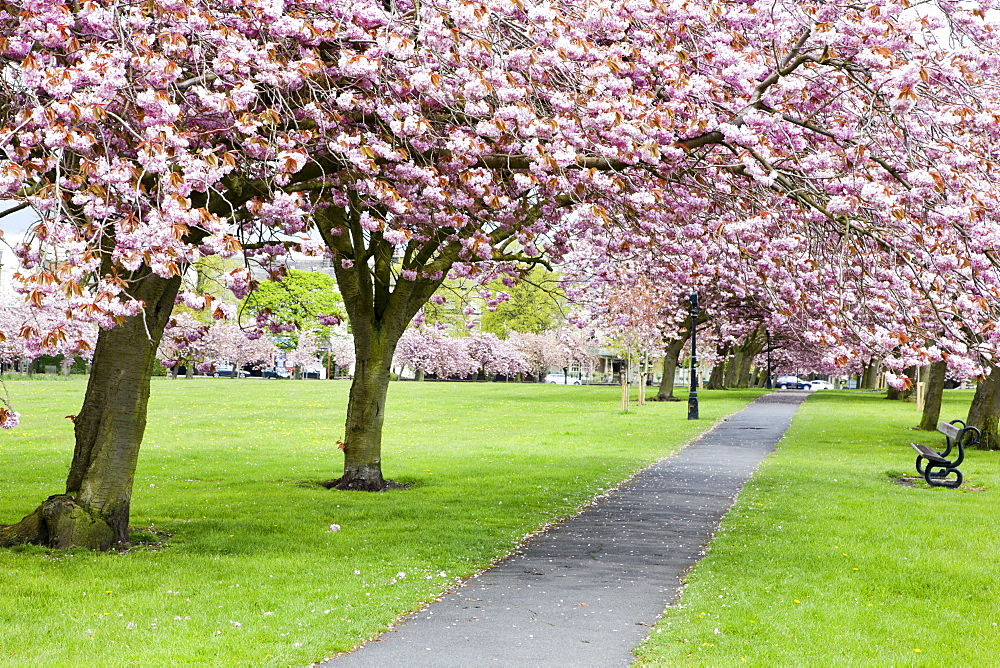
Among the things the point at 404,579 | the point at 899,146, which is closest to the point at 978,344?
the point at 899,146

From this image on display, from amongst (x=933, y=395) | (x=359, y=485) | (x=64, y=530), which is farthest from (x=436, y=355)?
(x=64, y=530)

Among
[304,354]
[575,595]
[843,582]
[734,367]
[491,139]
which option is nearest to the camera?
[575,595]

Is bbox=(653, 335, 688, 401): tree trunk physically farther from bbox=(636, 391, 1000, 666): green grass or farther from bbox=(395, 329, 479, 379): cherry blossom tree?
bbox=(395, 329, 479, 379): cherry blossom tree

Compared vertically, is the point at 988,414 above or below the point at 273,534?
above

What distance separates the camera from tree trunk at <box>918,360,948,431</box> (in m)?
26.2

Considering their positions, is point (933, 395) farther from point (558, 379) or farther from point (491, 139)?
point (558, 379)

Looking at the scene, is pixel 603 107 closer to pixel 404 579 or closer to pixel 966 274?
pixel 966 274

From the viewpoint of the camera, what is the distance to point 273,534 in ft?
35.4

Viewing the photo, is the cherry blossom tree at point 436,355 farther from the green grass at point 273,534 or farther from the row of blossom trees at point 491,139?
the row of blossom trees at point 491,139

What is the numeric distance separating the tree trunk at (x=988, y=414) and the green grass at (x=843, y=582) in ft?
23.1

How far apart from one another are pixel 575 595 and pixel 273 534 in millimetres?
4253

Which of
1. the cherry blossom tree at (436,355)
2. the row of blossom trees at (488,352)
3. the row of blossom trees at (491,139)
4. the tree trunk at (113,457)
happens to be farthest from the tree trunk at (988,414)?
the cherry blossom tree at (436,355)

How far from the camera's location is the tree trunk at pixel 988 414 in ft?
75.0

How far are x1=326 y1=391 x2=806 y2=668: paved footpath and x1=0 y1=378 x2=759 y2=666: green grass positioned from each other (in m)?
0.38
